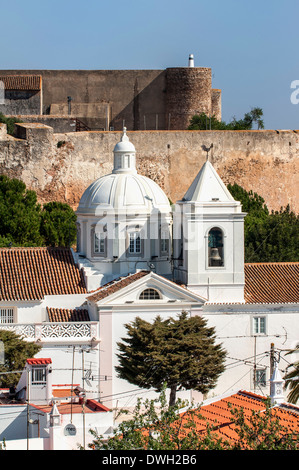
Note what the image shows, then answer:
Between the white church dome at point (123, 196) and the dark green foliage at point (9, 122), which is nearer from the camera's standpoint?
the white church dome at point (123, 196)

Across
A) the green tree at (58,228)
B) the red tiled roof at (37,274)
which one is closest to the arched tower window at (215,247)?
the red tiled roof at (37,274)

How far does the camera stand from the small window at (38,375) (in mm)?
24547

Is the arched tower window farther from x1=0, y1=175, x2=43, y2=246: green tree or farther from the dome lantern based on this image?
x1=0, y1=175, x2=43, y2=246: green tree

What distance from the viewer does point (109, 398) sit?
92.6ft

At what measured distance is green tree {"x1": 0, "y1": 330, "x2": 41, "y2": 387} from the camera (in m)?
26.0

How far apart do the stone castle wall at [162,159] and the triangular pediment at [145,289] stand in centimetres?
1963

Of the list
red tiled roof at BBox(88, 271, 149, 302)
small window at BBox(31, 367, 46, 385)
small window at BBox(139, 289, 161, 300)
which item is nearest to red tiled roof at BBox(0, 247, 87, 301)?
red tiled roof at BBox(88, 271, 149, 302)

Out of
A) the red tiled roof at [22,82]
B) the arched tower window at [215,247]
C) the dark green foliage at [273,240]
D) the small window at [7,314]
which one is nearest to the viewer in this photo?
the small window at [7,314]

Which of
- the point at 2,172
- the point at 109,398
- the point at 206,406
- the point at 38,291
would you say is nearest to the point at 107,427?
the point at 206,406

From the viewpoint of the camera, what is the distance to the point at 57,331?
28.8 meters

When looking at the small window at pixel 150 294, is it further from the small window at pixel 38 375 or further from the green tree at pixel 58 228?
the green tree at pixel 58 228

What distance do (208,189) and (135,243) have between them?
7.48 feet
